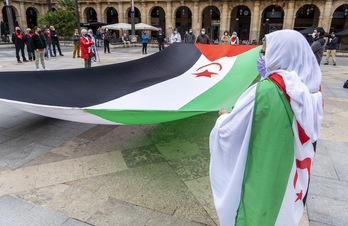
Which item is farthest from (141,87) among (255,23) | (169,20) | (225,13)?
(169,20)

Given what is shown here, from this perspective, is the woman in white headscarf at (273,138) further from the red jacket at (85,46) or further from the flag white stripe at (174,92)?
the red jacket at (85,46)

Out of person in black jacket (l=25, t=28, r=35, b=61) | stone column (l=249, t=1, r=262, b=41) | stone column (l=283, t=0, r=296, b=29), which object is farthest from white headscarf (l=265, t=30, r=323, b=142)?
stone column (l=283, t=0, r=296, b=29)

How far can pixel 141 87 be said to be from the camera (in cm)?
534

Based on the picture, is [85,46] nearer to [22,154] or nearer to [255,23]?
[22,154]

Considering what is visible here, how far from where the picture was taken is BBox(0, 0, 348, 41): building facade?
29.7m

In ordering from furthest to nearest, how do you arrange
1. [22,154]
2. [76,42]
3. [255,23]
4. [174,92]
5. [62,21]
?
[255,23] < [62,21] < [76,42] < [174,92] < [22,154]

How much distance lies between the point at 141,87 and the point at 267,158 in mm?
3921

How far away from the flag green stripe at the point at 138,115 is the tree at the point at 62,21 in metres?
26.2

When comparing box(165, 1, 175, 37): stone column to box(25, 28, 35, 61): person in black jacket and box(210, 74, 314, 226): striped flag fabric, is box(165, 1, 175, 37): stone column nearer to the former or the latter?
box(25, 28, 35, 61): person in black jacket

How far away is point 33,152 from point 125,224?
223 cm

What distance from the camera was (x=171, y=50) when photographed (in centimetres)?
805

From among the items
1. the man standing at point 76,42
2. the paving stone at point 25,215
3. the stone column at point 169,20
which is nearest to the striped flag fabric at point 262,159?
the paving stone at point 25,215

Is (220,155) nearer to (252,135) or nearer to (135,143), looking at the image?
(252,135)

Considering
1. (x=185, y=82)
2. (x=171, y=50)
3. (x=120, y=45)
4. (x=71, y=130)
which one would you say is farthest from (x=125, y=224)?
(x=120, y=45)
